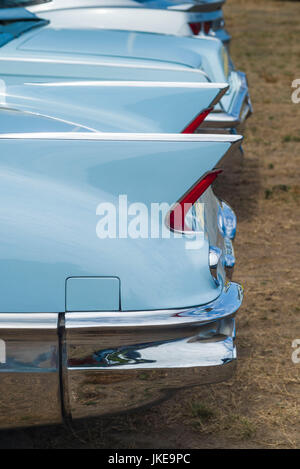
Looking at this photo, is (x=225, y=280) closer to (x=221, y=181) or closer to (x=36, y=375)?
(x=36, y=375)

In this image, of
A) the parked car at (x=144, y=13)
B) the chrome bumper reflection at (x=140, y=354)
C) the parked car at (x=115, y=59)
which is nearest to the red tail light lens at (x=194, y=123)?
the parked car at (x=115, y=59)

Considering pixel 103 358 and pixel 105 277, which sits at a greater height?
pixel 105 277

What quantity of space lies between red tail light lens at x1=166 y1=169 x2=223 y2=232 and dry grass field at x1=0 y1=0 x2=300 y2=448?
2.74ft

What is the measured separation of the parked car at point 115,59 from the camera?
11.4 ft

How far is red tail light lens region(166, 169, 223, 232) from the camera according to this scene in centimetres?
218

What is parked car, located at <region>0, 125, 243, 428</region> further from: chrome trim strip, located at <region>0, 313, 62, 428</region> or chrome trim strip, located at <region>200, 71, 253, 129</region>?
chrome trim strip, located at <region>200, 71, 253, 129</region>

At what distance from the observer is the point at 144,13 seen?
600 cm

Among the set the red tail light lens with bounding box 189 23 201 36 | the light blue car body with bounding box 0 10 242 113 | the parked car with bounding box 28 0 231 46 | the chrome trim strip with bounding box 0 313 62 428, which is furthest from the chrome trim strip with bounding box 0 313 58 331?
the red tail light lens with bounding box 189 23 201 36

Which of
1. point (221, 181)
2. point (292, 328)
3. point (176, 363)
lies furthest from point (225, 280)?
point (221, 181)

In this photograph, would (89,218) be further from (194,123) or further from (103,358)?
(194,123)

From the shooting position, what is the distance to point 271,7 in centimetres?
1792

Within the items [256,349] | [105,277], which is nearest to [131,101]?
[105,277]

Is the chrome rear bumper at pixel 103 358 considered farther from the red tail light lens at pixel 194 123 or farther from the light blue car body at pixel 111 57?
the light blue car body at pixel 111 57

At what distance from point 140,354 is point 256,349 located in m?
1.47
